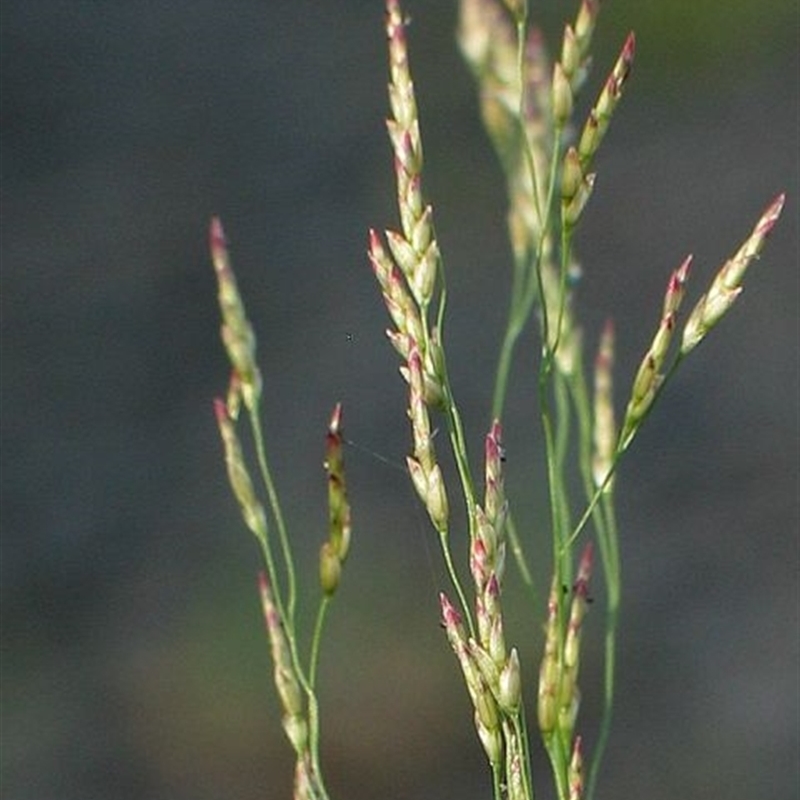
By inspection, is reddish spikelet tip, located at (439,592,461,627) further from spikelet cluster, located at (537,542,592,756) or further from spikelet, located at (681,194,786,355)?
spikelet, located at (681,194,786,355)

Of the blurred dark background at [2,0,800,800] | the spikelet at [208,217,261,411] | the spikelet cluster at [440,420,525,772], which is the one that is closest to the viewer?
the spikelet cluster at [440,420,525,772]

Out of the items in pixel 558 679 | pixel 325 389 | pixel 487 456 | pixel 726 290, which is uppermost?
pixel 325 389

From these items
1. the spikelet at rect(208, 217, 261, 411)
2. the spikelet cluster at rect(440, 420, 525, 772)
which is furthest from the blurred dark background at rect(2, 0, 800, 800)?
the spikelet cluster at rect(440, 420, 525, 772)

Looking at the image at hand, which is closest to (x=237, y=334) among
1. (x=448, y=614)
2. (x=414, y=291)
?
(x=414, y=291)

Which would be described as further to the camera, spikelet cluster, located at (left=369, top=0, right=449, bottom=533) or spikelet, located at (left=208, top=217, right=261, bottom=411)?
spikelet, located at (left=208, top=217, right=261, bottom=411)

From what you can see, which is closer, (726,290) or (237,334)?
(726,290)

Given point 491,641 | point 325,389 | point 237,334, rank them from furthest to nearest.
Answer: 1. point 325,389
2. point 237,334
3. point 491,641

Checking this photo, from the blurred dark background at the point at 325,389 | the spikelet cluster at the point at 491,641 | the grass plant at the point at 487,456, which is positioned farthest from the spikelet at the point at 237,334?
the blurred dark background at the point at 325,389

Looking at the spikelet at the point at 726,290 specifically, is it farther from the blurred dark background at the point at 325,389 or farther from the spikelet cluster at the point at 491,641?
the blurred dark background at the point at 325,389

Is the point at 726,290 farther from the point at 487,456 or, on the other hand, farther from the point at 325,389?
A: the point at 325,389
